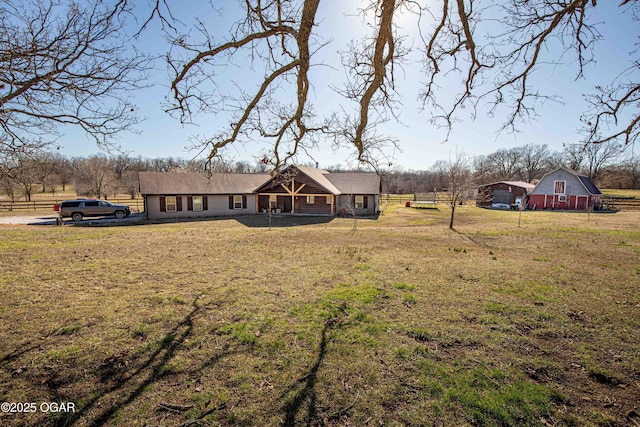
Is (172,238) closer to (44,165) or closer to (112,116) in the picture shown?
(44,165)

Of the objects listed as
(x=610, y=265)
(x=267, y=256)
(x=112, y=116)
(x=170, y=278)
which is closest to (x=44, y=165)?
(x=112, y=116)

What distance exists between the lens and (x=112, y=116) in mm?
4527

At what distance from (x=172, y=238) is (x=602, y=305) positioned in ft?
49.8

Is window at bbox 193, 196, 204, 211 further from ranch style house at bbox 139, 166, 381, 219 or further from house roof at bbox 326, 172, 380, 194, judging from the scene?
house roof at bbox 326, 172, 380, 194

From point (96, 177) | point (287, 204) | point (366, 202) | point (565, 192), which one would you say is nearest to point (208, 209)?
point (287, 204)

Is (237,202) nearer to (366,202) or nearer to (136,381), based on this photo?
(366,202)

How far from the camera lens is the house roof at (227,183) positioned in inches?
1041

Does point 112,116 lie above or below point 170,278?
above

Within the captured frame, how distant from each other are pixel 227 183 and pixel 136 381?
2777 centimetres

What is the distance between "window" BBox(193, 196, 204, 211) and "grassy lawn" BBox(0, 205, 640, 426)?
1852 cm

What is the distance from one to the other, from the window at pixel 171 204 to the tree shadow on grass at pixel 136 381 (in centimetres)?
2436

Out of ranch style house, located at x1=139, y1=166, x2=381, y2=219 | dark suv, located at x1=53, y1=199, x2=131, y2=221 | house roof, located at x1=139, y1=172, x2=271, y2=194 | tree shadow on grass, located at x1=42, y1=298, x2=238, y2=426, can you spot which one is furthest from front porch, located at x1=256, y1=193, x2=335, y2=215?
tree shadow on grass, located at x1=42, y1=298, x2=238, y2=426

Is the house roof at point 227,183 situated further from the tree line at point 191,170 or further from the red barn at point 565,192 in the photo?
the red barn at point 565,192

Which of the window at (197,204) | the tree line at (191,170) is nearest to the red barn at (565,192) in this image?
the tree line at (191,170)
